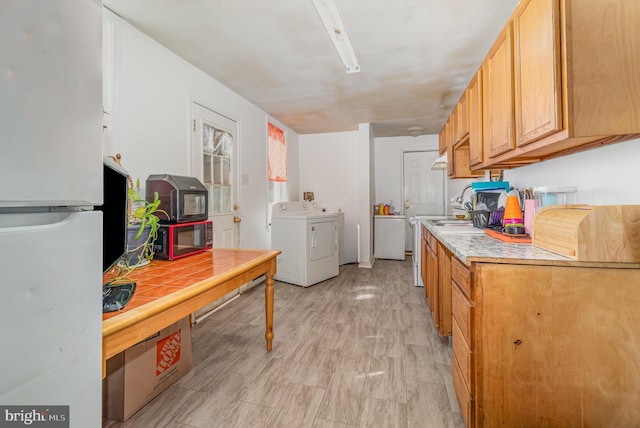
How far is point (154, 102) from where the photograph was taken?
2.28m

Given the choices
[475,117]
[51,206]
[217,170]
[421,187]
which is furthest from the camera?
[421,187]

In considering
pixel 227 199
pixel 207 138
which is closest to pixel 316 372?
pixel 227 199

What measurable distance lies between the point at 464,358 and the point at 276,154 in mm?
3771

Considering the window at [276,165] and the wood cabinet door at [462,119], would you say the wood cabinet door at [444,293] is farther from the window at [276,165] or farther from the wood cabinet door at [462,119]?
the window at [276,165]

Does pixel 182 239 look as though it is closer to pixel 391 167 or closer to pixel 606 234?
pixel 606 234

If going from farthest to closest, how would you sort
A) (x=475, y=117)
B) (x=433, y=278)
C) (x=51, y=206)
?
(x=433, y=278) < (x=475, y=117) < (x=51, y=206)

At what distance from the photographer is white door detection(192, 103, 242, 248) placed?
109 inches

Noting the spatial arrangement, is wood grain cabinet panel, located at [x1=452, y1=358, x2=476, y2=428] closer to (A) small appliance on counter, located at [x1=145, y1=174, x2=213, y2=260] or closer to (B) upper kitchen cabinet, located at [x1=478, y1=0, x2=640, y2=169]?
(B) upper kitchen cabinet, located at [x1=478, y1=0, x2=640, y2=169]

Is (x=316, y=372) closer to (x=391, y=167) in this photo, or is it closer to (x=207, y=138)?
(x=207, y=138)

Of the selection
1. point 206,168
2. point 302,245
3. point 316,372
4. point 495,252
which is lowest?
point 316,372

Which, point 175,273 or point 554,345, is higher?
point 175,273

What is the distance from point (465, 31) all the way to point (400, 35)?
48 centimetres

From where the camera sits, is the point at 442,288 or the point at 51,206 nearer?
the point at 51,206

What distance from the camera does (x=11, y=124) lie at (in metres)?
0.48
